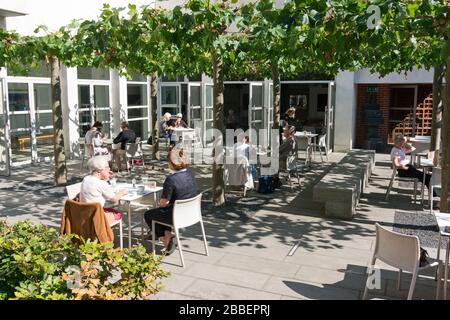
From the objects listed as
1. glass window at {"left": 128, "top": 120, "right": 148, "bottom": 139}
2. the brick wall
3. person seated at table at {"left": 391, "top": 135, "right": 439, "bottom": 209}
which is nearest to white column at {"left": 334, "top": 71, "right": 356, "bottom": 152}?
the brick wall

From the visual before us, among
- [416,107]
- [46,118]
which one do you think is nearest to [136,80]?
[46,118]

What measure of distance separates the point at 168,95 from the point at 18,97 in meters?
7.42

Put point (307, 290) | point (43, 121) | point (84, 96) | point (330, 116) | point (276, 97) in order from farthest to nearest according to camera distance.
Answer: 1. point (330, 116)
2. point (84, 96)
3. point (43, 121)
4. point (276, 97)
5. point (307, 290)

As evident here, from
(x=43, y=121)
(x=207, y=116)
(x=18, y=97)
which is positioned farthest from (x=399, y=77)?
(x=18, y=97)

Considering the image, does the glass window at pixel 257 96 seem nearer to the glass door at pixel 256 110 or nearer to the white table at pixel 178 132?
the glass door at pixel 256 110

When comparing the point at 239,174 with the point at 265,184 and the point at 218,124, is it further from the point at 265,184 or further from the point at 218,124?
the point at 218,124

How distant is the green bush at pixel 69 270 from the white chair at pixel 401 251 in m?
2.14

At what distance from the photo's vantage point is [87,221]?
186 inches

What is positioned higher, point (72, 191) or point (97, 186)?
point (97, 186)

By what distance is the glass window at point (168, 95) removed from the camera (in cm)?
1866

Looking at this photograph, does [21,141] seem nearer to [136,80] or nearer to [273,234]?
[136,80]

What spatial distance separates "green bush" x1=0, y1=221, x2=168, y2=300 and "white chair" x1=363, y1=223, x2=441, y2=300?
2.14 meters

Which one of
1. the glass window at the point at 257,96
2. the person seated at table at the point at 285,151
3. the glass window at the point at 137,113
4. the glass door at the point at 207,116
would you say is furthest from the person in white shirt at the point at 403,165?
the glass window at the point at 137,113

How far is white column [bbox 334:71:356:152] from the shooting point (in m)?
15.6
